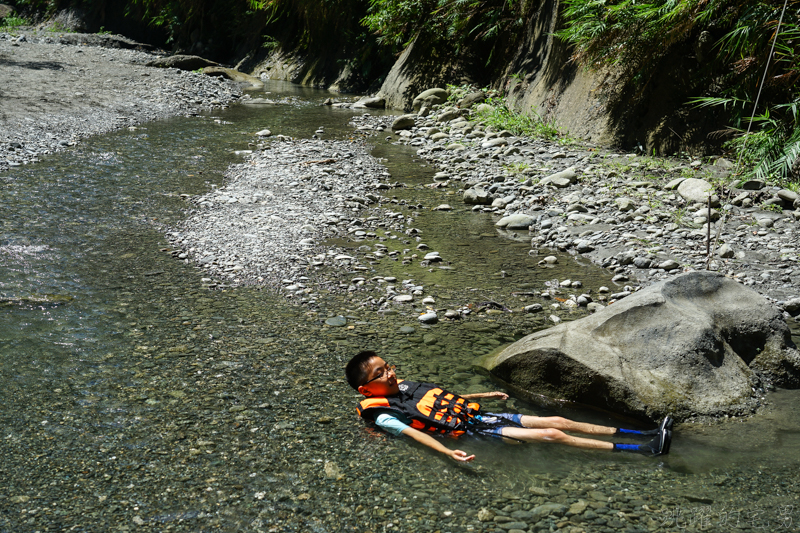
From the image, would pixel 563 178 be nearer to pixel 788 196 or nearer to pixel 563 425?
pixel 788 196

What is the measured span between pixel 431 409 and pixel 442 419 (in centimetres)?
10

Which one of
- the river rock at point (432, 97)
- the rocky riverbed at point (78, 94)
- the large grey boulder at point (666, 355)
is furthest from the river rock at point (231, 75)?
the large grey boulder at point (666, 355)

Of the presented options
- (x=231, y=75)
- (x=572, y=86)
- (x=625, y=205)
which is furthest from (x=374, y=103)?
(x=625, y=205)

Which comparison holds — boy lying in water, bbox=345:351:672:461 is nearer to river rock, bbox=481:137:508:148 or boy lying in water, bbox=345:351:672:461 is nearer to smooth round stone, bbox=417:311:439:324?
smooth round stone, bbox=417:311:439:324

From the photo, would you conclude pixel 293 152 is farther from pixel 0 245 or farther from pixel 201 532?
pixel 201 532

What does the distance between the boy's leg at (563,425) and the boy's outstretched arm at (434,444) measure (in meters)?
0.51

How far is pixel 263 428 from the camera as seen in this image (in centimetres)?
387

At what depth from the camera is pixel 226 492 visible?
328 cm

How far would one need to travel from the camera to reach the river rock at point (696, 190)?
7.39 meters

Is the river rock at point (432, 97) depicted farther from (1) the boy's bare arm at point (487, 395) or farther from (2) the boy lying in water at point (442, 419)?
(2) the boy lying in water at point (442, 419)

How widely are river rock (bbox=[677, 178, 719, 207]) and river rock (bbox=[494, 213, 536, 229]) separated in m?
1.76

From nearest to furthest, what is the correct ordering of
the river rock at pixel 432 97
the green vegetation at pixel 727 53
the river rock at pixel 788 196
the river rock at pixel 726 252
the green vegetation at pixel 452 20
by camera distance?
the river rock at pixel 726 252
the river rock at pixel 788 196
the green vegetation at pixel 727 53
the green vegetation at pixel 452 20
the river rock at pixel 432 97

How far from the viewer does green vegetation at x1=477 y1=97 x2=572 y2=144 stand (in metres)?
11.3

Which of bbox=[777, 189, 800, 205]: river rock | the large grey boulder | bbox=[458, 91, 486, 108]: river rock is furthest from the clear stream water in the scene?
bbox=[458, 91, 486, 108]: river rock
